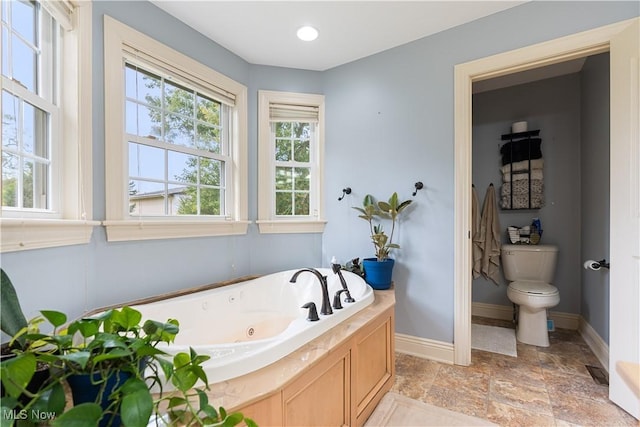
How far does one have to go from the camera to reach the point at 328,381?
1.26 metres

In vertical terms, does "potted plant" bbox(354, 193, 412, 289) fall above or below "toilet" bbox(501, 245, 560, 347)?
above

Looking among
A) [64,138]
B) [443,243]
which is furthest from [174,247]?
[443,243]

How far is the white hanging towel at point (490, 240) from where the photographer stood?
297cm

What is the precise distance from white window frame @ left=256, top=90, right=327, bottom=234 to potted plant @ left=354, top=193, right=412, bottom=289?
0.50 meters

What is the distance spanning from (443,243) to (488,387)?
963mm

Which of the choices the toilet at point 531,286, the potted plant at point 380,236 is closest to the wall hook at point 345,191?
the potted plant at point 380,236

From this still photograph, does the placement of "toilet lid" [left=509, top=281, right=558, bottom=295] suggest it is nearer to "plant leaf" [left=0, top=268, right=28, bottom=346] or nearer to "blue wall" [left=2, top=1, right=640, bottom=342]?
"blue wall" [left=2, top=1, right=640, bottom=342]

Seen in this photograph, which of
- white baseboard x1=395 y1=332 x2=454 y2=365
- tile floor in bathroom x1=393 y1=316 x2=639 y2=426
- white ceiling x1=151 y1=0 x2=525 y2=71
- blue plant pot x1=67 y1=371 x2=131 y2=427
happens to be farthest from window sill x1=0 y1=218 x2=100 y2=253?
white baseboard x1=395 y1=332 x2=454 y2=365

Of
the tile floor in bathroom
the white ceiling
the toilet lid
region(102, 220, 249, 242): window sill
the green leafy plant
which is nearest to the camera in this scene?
the tile floor in bathroom

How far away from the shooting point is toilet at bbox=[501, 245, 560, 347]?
2.42 meters

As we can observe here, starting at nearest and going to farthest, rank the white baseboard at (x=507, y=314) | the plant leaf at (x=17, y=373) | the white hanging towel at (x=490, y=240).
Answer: the plant leaf at (x=17, y=373), the white baseboard at (x=507, y=314), the white hanging towel at (x=490, y=240)

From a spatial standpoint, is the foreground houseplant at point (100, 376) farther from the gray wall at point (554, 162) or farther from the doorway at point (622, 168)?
the gray wall at point (554, 162)

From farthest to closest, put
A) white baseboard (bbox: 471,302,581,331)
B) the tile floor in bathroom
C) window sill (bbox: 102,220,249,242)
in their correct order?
white baseboard (bbox: 471,302,581,331), window sill (bbox: 102,220,249,242), the tile floor in bathroom

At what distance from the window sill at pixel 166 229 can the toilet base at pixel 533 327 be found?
2.55m
